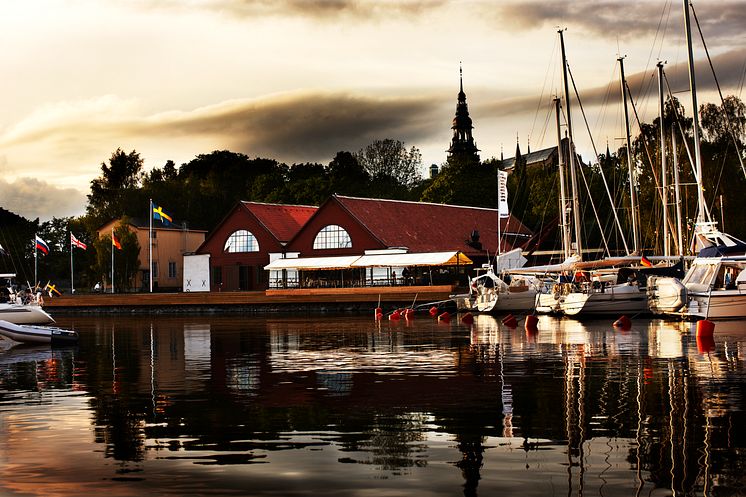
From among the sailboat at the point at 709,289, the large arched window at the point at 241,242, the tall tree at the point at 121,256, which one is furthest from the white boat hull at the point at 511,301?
the tall tree at the point at 121,256

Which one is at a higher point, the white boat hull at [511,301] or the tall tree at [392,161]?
the tall tree at [392,161]

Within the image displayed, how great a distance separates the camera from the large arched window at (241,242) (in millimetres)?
94938

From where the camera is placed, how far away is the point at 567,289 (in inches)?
2157

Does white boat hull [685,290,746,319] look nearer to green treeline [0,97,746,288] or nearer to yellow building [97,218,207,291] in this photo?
green treeline [0,97,746,288]

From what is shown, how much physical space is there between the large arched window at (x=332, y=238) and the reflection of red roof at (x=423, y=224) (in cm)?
217

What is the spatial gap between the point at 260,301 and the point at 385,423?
205 ft

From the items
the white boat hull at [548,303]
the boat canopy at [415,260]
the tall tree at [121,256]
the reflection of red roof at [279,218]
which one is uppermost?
the reflection of red roof at [279,218]

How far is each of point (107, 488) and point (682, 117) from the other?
7634 centimetres

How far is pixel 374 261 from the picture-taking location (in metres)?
82.8

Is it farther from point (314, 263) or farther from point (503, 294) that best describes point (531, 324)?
point (314, 263)

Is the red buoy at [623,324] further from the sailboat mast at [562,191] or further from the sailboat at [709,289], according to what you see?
the sailboat mast at [562,191]

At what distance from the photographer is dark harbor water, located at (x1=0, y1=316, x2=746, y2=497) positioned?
11.6 m

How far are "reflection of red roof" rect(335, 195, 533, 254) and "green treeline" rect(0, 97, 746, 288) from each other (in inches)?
200

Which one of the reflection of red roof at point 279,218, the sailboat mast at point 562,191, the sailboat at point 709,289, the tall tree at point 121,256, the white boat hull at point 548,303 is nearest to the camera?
the sailboat at point 709,289
